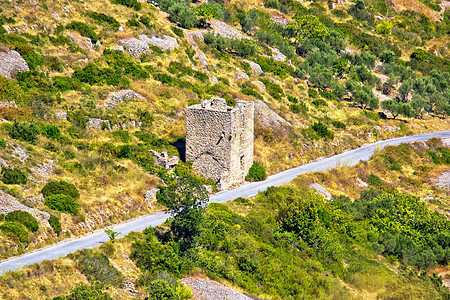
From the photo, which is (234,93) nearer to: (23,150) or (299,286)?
(23,150)

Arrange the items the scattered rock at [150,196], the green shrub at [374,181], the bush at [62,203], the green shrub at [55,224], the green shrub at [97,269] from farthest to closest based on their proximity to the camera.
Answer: the green shrub at [374,181]
the scattered rock at [150,196]
the bush at [62,203]
the green shrub at [55,224]
the green shrub at [97,269]

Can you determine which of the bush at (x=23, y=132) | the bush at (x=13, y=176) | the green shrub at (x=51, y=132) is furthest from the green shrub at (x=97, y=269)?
the green shrub at (x=51, y=132)

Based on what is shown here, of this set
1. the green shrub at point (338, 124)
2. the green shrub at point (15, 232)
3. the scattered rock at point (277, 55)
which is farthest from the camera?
the scattered rock at point (277, 55)

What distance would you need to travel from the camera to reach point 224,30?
66812 mm

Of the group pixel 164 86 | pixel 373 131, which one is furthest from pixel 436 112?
pixel 164 86

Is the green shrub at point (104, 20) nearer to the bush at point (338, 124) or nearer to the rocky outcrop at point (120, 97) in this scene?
the rocky outcrop at point (120, 97)

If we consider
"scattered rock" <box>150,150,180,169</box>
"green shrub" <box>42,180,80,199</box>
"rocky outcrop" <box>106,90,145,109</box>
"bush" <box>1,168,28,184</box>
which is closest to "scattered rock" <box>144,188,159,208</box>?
"scattered rock" <box>150,150,180,169</box>

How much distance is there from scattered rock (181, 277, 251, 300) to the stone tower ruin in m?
12.3

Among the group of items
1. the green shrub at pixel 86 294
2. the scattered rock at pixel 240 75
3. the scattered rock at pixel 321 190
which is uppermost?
the green shrub at pixel 86 294

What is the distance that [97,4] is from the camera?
54750mm

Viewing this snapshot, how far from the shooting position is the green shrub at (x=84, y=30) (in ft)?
152

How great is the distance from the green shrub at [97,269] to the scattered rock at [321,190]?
66.2 ft

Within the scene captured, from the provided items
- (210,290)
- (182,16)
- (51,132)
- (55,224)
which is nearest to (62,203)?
(55,224)

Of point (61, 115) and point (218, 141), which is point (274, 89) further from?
point (61, 115)
